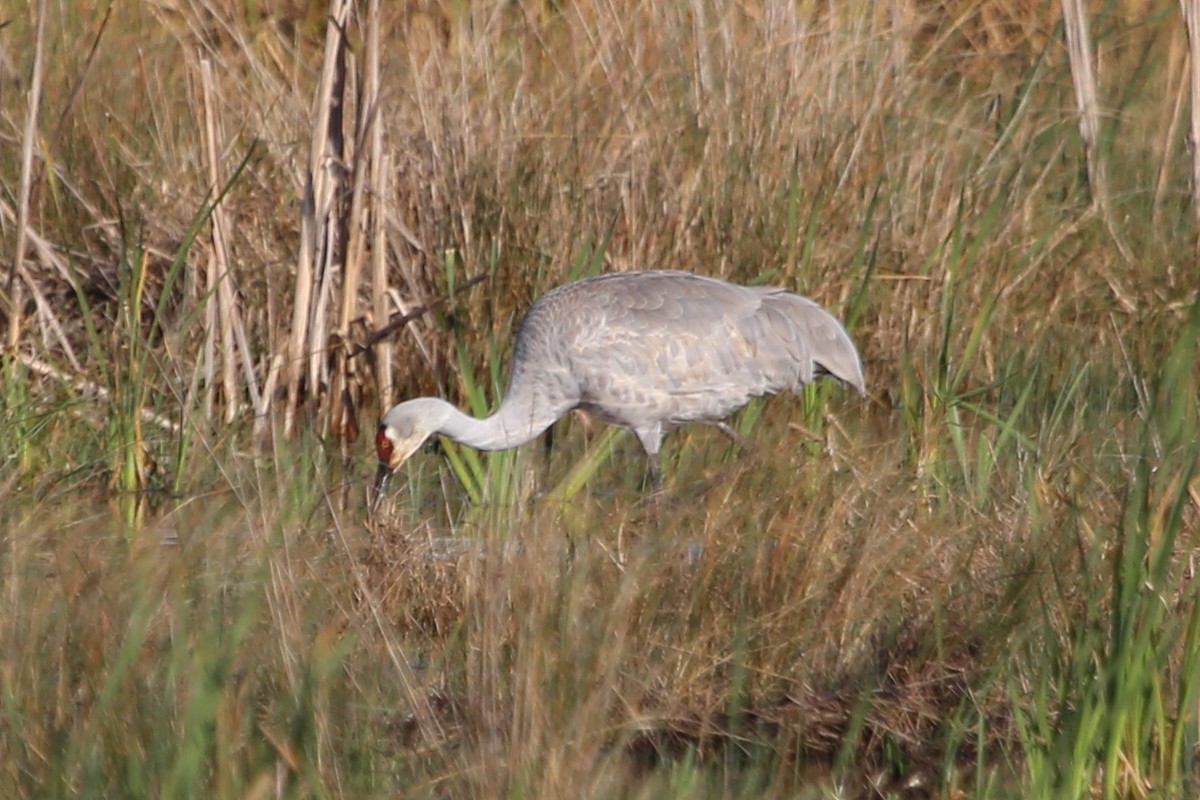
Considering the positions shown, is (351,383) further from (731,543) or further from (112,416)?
(731,543)

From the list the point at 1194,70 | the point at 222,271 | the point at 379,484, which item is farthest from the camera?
the point at 1194,70

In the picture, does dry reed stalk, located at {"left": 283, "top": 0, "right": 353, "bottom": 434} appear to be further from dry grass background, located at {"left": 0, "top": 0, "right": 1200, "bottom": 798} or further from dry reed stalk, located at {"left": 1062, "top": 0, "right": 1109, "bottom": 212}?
dry reed stalk, located at {"left": 1062, "top": 0, "right": 1109, "bottom": 212}

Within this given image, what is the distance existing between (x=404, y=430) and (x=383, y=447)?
0.10 metres

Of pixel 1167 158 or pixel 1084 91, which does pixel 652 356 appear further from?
pixel 1167 158

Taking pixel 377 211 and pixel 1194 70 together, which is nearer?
pixel 1194 70

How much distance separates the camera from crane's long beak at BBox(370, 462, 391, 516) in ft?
14.8

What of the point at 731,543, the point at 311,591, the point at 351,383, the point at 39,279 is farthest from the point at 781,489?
the point at 39,279

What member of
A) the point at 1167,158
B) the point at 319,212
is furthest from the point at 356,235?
the point at 1167,158

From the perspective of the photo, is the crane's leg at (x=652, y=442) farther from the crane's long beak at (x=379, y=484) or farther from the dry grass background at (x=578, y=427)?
the crane's long beak at (x=379, y=484)

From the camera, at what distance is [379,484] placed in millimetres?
5004

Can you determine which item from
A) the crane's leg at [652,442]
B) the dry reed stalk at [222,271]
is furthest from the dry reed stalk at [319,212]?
the crane's leg at [652,442]

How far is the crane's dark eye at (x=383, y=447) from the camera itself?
5.18 meters

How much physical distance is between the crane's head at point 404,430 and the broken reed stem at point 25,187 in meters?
0.98

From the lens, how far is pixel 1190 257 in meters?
5.75
